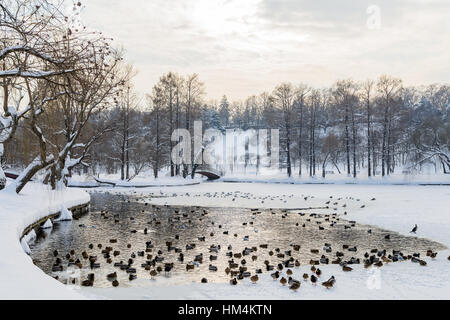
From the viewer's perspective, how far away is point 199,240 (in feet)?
46.8

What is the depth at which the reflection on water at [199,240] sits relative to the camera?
1047cm

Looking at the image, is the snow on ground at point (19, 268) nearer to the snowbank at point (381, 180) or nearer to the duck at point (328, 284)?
the duck at point (328, 284)

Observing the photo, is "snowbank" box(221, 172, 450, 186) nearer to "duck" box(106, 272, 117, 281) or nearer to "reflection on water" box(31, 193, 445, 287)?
"reflection on water" box(31, 193, 445, 287)

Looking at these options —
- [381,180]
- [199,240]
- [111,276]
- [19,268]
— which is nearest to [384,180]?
[381,180]

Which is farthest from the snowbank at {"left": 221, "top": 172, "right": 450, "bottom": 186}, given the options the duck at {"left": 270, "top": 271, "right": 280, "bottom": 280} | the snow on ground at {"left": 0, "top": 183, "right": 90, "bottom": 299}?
the duck at {"left": 270, "top": 271, "right": 280, "bottom": 280}

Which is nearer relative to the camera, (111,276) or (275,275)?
(275,275)

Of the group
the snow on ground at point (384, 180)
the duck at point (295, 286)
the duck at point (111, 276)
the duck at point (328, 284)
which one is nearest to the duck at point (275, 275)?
the duck at point (295, 286)

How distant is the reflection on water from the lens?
10.5m

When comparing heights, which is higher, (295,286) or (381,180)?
(381,180)

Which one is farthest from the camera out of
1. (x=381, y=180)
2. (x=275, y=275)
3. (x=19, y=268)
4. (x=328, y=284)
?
(x=381, y=180)

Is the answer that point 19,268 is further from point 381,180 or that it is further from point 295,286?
point 381,180

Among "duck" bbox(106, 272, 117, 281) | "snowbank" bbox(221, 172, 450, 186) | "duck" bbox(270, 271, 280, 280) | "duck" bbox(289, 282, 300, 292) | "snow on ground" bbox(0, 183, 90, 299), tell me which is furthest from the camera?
"snowbank" bbox(221, 172, 450, 186)

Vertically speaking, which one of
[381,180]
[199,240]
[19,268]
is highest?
[381,180]
